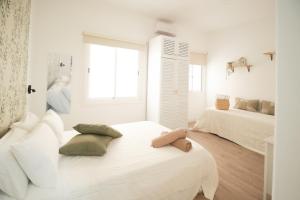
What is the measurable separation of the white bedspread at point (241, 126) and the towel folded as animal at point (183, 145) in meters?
2.05

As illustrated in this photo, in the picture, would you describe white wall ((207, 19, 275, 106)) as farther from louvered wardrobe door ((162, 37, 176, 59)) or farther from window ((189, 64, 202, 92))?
louvered wardrobe door ((162, 37, 176, 59))

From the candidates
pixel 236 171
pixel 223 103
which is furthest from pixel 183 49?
pixel 236 171

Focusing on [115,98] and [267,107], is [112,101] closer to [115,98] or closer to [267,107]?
[115,98]

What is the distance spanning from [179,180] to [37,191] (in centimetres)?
111

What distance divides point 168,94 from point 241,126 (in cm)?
164

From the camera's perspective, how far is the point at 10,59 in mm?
1500

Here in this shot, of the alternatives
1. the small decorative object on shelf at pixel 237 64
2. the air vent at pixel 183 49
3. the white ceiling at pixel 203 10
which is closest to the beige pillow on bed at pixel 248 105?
the small decorative object on shelf at pixel 237 64

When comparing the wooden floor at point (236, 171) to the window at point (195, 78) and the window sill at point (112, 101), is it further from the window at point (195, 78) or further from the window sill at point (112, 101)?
the window at point (195, 78)

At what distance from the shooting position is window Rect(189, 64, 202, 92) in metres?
5.25

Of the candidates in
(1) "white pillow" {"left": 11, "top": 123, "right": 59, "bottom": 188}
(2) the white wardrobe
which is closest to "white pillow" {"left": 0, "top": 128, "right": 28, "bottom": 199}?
(1) "white pillow" {"left": 11, "top": 123, "right": 59, "bottom": 188}

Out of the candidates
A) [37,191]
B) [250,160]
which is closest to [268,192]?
[250,160]

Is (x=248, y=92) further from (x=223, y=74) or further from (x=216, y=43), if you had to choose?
(x=216, y=43)

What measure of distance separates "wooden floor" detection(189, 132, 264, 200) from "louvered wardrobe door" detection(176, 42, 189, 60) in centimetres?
193

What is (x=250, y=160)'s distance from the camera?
110 inches
